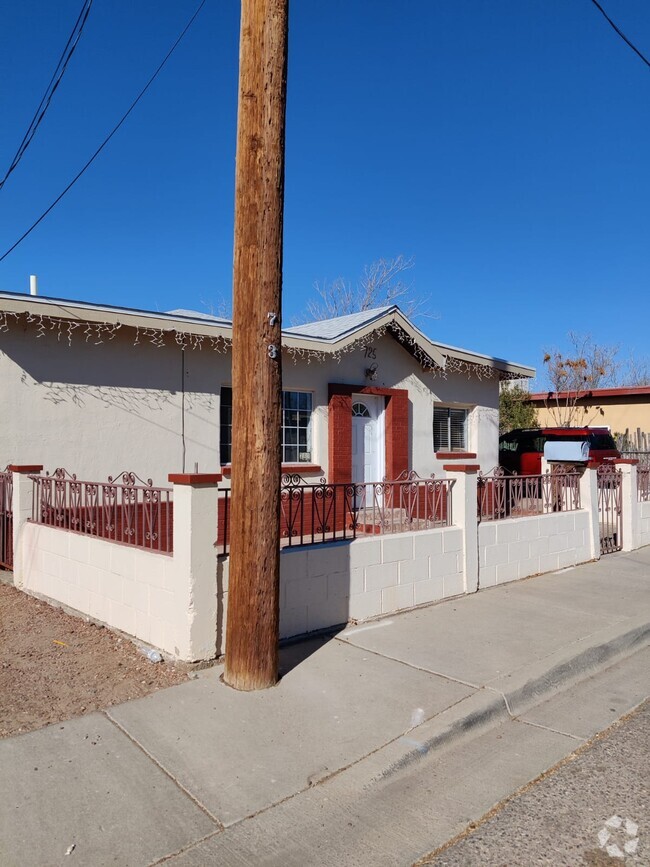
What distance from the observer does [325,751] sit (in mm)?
3902

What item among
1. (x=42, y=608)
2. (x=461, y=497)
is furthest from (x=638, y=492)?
(x=42, y=608)

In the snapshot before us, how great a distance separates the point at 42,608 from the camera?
6680mm

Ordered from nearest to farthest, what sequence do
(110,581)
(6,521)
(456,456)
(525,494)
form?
(110,581), (6,521), (525,494), (456,456)

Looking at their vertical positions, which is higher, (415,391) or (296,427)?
(415,391)

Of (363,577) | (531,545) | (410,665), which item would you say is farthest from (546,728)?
(531,545)

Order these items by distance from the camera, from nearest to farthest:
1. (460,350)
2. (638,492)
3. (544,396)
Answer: (638,492) < (460,350) < (544,396)

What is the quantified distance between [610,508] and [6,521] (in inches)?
338

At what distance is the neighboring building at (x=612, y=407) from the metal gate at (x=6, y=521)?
57.1 ft

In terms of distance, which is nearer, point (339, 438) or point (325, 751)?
point (325, 751)

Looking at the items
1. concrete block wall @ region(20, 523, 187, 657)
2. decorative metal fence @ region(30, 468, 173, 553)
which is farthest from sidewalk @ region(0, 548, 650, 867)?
decorative metal fence @ region(30, 468, 173, 553)

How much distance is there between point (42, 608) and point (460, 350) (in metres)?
9.42

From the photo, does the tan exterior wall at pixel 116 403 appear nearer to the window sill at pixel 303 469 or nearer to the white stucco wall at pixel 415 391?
the white stucco wall at pixel 415 391

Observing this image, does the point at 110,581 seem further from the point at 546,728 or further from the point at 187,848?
the point at 546,728

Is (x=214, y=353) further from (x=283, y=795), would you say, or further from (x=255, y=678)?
(x=283, y=795)
